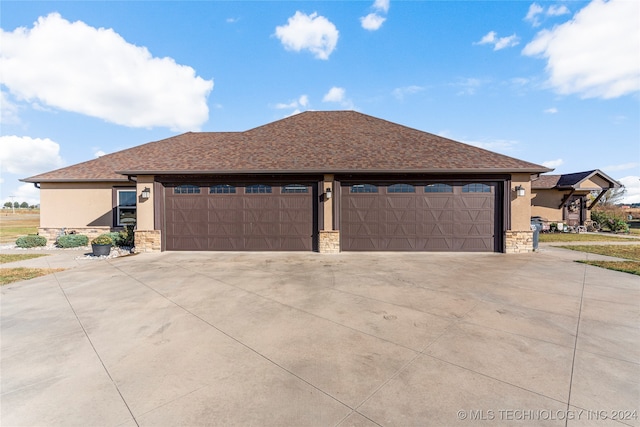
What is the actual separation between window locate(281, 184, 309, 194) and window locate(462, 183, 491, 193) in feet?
22.2

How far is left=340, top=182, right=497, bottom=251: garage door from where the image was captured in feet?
36.3

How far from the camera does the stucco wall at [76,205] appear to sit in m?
13.8

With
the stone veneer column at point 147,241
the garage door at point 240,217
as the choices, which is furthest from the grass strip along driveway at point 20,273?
the garage door at point 240,217

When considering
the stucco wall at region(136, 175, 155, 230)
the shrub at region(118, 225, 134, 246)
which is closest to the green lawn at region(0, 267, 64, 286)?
the stucco wall at region(136, 175, 155, 230)

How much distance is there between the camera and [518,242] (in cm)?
1092

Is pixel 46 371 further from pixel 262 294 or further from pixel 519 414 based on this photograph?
pixel 519 414

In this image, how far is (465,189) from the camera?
11.1 m

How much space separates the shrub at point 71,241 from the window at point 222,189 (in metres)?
7.50

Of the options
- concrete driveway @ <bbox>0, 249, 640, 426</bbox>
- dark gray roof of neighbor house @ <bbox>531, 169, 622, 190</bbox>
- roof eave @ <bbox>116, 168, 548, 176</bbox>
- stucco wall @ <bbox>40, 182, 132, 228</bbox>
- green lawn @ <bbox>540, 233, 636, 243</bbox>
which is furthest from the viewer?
dark gray roof of neighbor house @ <bbox>531, 169, 622, 190</bbox>

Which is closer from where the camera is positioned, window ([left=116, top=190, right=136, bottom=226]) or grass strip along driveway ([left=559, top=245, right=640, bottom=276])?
grass strip along driveway ([left=559, top=245, right=640, bottom=276])

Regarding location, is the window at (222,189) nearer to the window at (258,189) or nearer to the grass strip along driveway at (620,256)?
the window at (258,189)

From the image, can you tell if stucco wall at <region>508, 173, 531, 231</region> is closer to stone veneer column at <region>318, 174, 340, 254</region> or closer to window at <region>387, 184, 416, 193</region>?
window at <region>387, 184, 416, 193</region>

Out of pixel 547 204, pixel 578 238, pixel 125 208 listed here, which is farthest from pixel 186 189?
pixel 547 204

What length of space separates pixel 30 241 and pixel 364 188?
16354 millimetres
